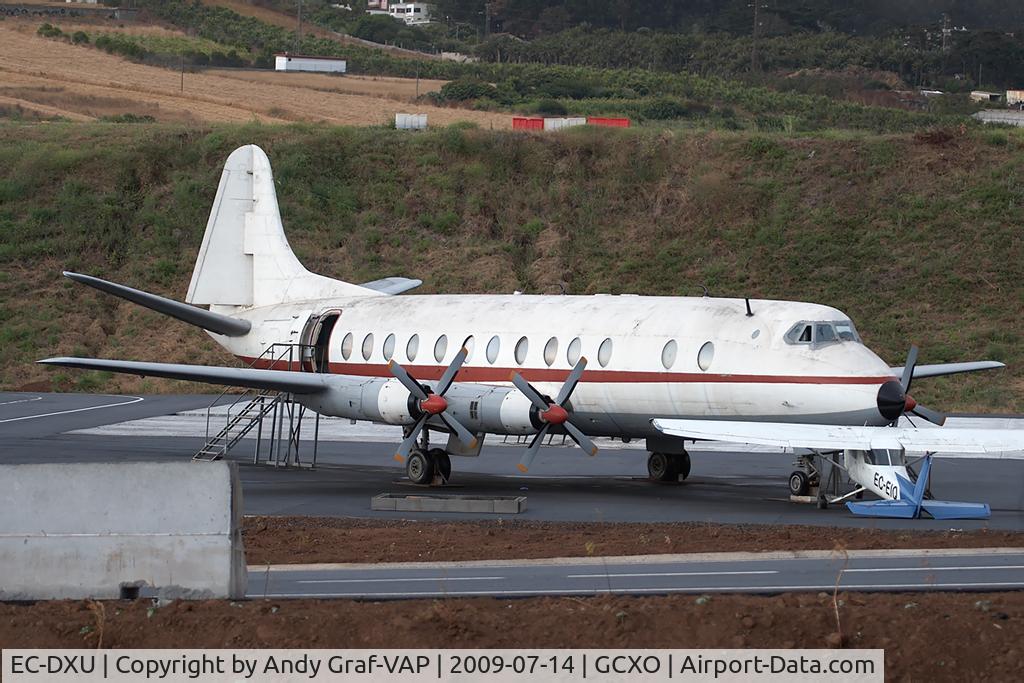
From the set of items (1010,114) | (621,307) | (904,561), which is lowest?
(904,561)

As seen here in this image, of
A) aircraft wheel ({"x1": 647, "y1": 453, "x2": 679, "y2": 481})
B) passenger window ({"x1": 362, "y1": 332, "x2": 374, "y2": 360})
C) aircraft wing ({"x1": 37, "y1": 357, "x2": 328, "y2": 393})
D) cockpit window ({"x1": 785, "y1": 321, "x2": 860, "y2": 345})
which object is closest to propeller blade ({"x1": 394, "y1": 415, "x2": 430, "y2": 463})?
aircraft wing ({"x1": 37, "y1": 357, "x2": 328, "y2": 393})

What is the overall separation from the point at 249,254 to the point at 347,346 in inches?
214

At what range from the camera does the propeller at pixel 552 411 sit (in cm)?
2438

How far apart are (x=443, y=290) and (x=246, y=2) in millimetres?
75426

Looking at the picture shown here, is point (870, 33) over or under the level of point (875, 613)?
over

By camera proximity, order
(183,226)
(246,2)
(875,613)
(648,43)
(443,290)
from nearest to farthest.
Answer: (875,613) < (443,290) < (183,226) < (648,43) < (246,2)

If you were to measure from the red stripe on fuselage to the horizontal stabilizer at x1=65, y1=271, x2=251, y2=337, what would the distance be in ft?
4.27

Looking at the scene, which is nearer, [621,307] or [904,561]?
[904,561]

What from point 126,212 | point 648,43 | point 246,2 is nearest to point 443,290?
point 126,212

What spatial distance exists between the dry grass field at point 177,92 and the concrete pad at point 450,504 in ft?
167

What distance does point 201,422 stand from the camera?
37.9 m

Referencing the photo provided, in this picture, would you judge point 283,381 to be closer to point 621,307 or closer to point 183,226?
point 621,307

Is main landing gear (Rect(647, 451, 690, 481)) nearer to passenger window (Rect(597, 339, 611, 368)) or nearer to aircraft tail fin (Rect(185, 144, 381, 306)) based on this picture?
passenger window (Rect(597, 339, 611, 368))

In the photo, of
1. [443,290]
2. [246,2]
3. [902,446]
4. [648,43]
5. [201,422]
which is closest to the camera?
[902,446]
